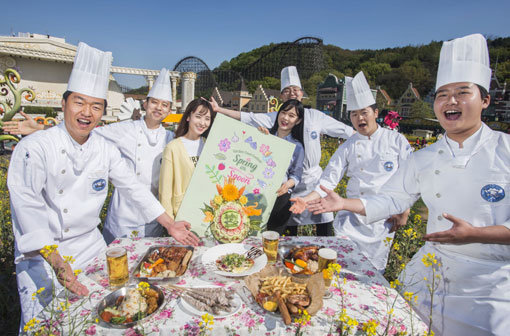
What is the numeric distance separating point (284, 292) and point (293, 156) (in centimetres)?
208

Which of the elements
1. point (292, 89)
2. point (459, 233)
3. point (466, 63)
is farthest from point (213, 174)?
point (292, 89)

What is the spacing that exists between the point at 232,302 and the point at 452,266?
1.57 m

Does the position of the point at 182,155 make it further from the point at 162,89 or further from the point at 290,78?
the point at 290,78

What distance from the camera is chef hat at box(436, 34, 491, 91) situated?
5.93ft

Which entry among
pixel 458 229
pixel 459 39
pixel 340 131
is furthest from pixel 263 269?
pixel 340 131

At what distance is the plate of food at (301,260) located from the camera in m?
1.91

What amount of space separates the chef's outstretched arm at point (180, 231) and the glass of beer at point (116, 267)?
1.98 ft

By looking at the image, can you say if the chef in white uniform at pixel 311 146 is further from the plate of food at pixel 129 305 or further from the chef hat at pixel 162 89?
the plate of food at pixel 129 305

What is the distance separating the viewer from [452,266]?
6.14ft

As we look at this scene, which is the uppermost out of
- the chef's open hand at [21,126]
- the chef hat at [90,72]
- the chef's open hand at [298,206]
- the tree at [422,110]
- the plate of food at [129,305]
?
the tree at [422,110]

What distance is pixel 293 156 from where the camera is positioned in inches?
135

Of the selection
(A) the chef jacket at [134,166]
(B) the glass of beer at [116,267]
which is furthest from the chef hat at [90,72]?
(B) the glass of beer at [116,267]

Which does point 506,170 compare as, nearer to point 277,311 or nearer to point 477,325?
point 477,325

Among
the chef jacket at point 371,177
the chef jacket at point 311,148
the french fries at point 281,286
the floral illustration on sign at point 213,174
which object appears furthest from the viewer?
the chef jacket at point 311,148
